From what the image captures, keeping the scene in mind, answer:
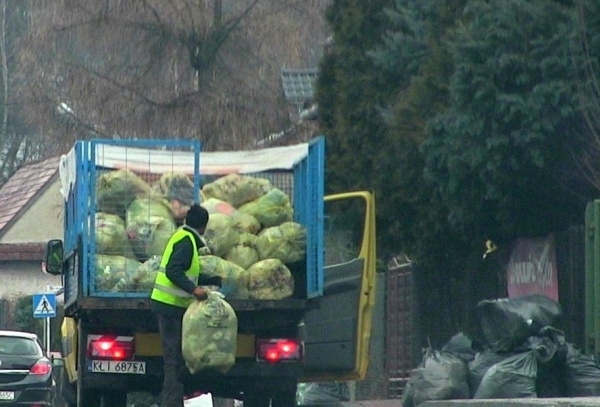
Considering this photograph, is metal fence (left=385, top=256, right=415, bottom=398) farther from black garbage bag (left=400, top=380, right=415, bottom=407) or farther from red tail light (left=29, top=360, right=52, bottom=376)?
black garbage bag (left=400, top=380, right=415, bottom=407)

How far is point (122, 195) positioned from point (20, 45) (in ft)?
53.4

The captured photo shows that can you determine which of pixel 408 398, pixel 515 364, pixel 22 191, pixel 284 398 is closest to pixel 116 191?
pixel 284 398

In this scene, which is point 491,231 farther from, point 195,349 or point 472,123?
point 195,349

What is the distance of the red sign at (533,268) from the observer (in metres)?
16.5

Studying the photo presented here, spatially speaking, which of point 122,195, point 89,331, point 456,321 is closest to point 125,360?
point 89,331

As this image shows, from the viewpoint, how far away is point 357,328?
15.0 metres

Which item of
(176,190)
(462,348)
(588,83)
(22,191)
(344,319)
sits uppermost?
(22,191)

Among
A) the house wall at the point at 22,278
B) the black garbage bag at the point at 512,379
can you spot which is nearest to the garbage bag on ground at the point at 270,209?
the black garbage bag at the point at 512,379

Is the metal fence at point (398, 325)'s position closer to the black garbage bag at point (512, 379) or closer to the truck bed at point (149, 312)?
the black garbage bag at point (512, 379)

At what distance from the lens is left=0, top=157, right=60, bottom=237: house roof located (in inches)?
1943

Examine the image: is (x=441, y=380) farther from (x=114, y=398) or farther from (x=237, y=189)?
(x=114, y=398)

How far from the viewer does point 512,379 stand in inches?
539

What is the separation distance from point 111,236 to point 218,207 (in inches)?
38.8

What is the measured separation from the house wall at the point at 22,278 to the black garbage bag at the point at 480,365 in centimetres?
3429
